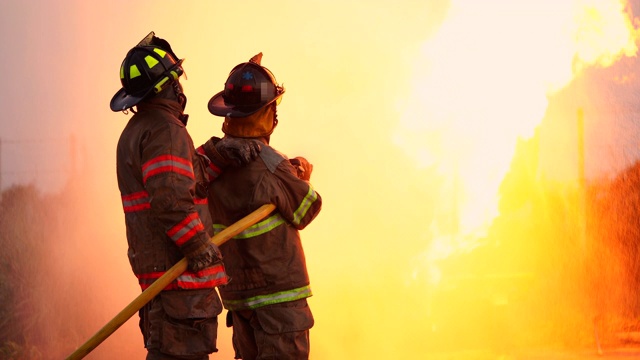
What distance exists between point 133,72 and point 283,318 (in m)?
1.54

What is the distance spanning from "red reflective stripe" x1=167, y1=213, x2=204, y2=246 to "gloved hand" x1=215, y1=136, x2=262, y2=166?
61cm

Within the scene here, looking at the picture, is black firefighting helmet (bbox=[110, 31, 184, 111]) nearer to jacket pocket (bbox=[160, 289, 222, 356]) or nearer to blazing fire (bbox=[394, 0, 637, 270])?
jacket pocket (bbox=[160, 289, 222, 356])

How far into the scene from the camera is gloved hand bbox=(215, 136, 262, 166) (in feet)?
17.2

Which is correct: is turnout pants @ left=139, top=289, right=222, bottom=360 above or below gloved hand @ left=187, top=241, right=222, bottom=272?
below

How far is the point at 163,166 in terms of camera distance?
15.5ft

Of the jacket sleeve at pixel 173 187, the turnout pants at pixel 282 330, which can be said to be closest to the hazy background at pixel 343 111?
the turnout pants at pixel 282 330

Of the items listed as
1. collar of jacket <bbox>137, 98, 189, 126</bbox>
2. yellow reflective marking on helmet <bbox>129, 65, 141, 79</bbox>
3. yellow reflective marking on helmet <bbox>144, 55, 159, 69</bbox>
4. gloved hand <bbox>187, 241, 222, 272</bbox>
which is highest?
yellow reflective marking on helmet <bbox>144, 55, 159, 69</bbox>

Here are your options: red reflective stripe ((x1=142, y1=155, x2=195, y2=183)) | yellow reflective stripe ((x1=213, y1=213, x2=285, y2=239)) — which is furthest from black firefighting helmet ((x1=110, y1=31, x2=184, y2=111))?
yellow reflective stripe ((x1=213, y1=213, x2=285, y2=239))

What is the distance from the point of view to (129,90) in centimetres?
495

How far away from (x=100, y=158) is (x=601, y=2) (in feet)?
15.2

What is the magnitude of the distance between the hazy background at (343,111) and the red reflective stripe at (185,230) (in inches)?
135

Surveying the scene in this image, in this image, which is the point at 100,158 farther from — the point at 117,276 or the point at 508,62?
the point at 508,62

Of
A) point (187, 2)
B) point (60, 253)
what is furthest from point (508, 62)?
point (60, 253)

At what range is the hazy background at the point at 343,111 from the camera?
8.23 meters
